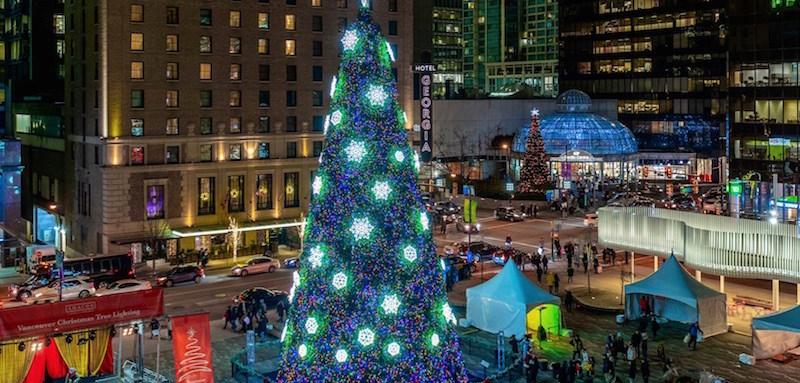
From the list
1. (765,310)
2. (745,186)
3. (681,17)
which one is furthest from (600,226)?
(681,17)

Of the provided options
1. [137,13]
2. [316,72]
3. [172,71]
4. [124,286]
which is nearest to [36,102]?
[172,71]

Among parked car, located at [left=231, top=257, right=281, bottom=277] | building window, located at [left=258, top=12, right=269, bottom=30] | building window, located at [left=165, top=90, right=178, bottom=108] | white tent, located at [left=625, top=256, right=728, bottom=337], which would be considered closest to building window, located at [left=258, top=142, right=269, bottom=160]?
building window, located at [left=165, top=90, right=178, bottom=108]

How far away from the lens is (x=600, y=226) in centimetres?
5072

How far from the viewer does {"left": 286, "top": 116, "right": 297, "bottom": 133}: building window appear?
241ft

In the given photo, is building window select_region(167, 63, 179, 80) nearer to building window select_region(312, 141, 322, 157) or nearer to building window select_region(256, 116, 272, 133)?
building window select_region(256, 116, 272, 133)

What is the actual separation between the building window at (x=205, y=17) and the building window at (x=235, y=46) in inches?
92.9

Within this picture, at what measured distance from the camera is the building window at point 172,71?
66125mm

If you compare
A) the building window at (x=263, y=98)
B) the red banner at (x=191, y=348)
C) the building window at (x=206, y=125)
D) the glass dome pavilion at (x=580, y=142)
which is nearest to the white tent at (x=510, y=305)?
the red banner at (x=191, y=348)

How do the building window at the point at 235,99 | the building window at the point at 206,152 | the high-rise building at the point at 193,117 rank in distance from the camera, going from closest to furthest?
the high-rise building at the point at 193,117, the building window at the point at 206,152, the building window at the point at 235,99

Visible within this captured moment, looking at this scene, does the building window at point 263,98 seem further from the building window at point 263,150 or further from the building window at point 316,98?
the building window at point 316,98

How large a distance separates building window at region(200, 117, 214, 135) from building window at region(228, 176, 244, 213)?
4083mm

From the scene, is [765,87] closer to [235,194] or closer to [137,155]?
[235,194]

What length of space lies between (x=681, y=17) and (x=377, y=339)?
125016mm

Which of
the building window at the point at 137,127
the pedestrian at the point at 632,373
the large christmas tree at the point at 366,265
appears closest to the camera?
the large christmas tree at the point at 366,265
